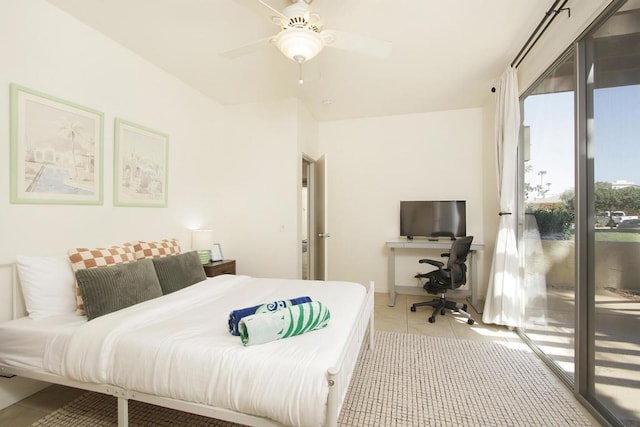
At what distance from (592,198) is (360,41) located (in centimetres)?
181

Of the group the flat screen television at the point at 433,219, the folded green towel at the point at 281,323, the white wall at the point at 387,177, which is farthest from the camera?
the white wall at the point at 387,177

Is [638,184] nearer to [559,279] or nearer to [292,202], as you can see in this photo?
[559,279]

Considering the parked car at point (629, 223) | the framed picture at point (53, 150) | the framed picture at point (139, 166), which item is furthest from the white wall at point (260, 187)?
the parked car at point (629, 223)

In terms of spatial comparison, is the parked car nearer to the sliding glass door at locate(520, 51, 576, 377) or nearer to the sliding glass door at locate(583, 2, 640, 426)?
the sliding glass door at locate(583, 2, 640, 426)

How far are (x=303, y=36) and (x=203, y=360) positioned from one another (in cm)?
191

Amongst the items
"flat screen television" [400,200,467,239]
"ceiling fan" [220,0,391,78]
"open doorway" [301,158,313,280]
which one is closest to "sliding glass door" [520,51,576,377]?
"flat screen television" [400,200,467,239]

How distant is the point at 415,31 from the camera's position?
2.33 m

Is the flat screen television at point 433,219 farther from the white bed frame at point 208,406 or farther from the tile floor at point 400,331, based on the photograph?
the white bed frame at point 208,406

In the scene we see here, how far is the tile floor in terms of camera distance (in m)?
1.76

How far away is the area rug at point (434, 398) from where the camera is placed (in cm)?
170

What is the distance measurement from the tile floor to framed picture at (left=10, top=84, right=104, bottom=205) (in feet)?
4.43

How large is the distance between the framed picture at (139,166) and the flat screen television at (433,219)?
3.24 meters

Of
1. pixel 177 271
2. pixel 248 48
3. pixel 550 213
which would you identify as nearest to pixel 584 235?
pixel 550 213

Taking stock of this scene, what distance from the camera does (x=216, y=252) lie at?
3533 mm
